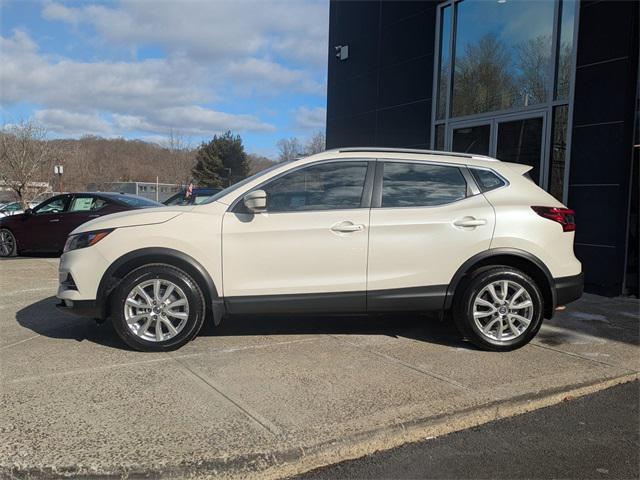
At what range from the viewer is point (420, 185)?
4816 millimetres

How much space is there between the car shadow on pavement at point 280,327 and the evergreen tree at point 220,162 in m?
59.0

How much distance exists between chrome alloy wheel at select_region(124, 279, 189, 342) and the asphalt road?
211 cm

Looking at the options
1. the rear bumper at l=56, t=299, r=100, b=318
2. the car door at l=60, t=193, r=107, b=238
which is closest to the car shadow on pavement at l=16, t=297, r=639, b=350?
the rear bumper at l=56, t=299, r=100, b=318

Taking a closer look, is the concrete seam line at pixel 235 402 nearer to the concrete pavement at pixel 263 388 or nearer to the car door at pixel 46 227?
the concrete pavement at pixel 263 388

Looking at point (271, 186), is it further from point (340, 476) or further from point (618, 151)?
point (618, 151)

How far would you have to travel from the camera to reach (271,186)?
15.3ft

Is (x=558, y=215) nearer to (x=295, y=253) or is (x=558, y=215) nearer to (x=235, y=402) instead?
(x=295, y=253)

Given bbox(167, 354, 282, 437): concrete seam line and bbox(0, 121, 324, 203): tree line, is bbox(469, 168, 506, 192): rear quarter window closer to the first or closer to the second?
bbox(167, 354, 282, 437): concrete seam line

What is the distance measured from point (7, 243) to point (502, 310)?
34.5 feet

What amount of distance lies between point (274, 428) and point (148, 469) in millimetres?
759

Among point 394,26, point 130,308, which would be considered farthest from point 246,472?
point 394,26

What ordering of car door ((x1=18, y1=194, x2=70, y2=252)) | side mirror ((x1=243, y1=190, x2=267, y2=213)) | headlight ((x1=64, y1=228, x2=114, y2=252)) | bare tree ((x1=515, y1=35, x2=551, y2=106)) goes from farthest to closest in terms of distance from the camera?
car door ((x1=18, y1=194, x2=70, y2=252))
bare tree ((x1=515, y1=35, x2=551, y2=106))
headlight ((x1=64, y1=228, x2=114, y2=252))
side mirror ((x1=243, y1=190, x2=267, y2=213))

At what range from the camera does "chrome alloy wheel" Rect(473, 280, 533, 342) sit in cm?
473

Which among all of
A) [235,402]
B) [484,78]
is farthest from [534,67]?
[235,402]
